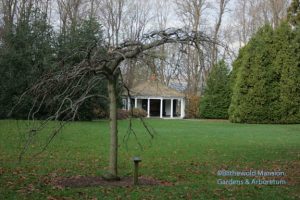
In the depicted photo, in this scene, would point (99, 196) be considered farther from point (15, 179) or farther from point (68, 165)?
point (68, 165)

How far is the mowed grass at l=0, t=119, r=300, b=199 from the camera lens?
6.27 m

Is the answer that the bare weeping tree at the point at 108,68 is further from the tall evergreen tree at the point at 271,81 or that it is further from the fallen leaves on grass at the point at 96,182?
the tall evergreen tree at the point at 271,81

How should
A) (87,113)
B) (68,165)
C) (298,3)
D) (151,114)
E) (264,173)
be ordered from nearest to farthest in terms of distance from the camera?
(264,173), (68,165), (298,3), (87,113), (151,114)

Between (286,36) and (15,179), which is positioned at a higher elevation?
(286,36)

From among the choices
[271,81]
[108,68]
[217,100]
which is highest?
[271,81]

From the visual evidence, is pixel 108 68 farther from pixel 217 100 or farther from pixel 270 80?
pixel 217 100

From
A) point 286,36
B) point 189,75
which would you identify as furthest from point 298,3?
point 189,75

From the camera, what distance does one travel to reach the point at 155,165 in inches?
360

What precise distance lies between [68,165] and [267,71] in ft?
74.0

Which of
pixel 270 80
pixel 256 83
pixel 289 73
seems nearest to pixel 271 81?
pixel 270 80

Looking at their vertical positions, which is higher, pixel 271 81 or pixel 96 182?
pixel 271 81

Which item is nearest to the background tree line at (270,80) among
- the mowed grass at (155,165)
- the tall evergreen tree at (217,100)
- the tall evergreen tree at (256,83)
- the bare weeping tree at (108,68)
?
the tall evergreen tree at (256,83)

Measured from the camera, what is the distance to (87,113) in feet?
81.9

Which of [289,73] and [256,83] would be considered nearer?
[289,73]
